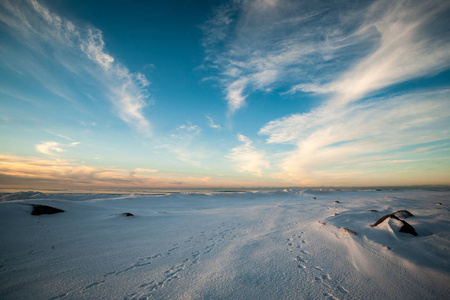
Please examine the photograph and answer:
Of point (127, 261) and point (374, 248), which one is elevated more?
point (374, 248)

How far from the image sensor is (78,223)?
8.34m

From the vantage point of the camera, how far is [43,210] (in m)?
8.92

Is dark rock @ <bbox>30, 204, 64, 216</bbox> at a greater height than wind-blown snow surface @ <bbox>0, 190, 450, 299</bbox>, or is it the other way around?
dark rock @ <bbox>30, 204, 64, 216</bbox>

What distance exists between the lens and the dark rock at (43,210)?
8.61 metres

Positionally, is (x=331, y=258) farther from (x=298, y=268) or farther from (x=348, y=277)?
(x=298, y=268)

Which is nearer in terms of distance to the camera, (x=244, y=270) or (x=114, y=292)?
(x=114, y=292)

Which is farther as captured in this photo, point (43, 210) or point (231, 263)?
point (43, 210)

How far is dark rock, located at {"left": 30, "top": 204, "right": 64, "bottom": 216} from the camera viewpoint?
339 inches

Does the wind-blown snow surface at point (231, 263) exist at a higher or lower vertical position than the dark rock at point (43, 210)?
lower

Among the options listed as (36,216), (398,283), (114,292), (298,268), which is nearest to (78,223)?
(36,216)

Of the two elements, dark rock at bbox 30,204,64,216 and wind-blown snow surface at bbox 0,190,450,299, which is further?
dark rock at bbox 30,204,64,216

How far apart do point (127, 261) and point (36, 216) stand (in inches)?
308

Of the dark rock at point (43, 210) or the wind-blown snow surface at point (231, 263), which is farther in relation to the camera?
the dark rock at point (43, 210)

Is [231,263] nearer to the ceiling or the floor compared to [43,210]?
nearer to the floor
